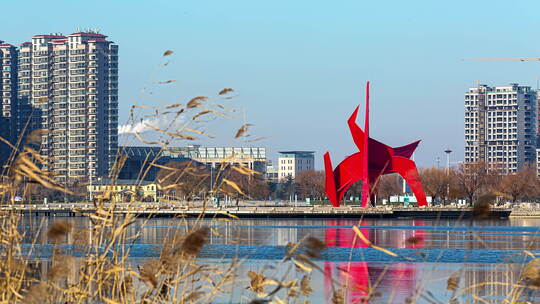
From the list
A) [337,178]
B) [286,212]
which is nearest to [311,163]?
[286,212]

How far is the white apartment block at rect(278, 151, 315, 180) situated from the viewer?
188 meters

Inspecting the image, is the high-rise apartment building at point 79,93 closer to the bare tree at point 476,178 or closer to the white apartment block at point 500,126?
the bare tree at point 476,178

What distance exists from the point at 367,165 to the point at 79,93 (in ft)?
292

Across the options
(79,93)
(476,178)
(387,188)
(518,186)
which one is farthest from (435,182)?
(79,93)

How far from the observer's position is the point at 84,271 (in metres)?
5.14

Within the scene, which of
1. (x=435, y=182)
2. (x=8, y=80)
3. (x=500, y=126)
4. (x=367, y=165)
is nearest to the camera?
(x=367, y=165)

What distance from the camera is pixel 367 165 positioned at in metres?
56.8

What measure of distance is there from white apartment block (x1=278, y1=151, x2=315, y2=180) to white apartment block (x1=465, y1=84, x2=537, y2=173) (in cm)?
3262

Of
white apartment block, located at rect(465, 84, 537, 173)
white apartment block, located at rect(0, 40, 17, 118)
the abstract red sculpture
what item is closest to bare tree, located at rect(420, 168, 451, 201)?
the abstract red sculpture

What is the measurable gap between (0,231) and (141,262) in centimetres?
1837

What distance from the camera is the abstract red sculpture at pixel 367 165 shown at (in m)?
56.3

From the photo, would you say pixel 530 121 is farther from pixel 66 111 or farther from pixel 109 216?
pixel 109 216

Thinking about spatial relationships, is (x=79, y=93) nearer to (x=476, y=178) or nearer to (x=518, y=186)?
(x=476, y=178)

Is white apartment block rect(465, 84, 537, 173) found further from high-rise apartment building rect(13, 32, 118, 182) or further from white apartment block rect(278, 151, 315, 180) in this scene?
high-rise apartment building rect(13, 32, 118, 182)
